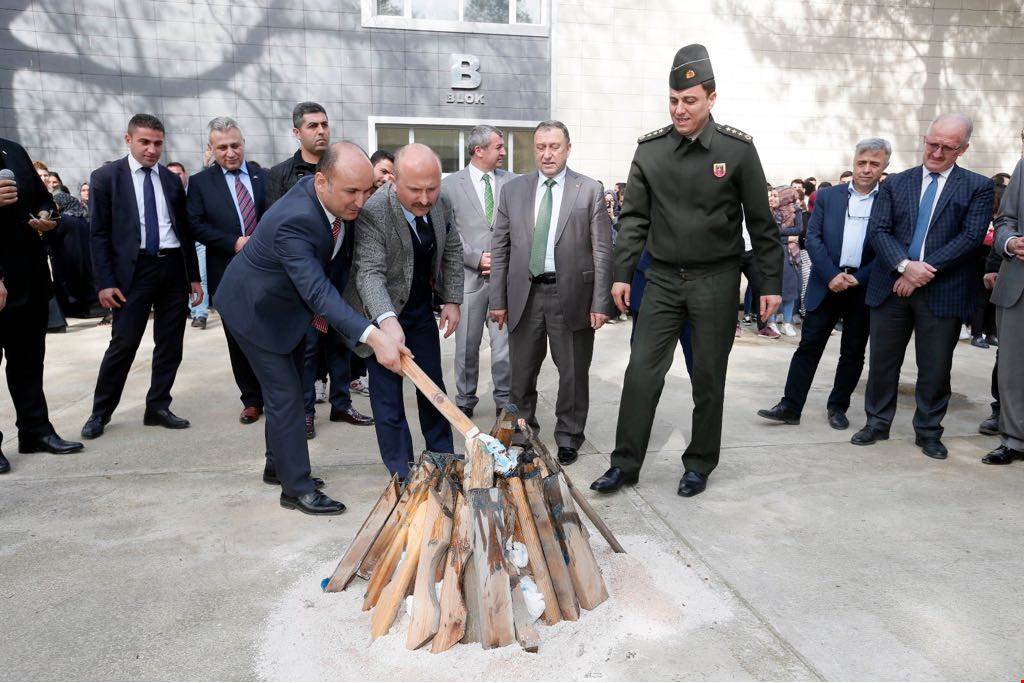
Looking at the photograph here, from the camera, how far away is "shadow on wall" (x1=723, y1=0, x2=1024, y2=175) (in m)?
12.9

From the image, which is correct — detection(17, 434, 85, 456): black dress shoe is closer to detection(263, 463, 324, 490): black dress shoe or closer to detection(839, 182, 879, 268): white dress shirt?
detection(263, 463, 324, 490): black dress shoe

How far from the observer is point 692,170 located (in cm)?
373

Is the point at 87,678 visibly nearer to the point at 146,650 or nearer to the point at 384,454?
the point at 146,650

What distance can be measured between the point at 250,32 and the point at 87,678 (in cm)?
1109

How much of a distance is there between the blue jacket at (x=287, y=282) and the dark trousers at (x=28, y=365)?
1590 millimetres

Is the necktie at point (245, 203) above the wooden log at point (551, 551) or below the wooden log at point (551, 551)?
above

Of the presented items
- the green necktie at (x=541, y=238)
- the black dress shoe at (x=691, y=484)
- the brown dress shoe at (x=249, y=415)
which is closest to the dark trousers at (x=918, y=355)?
the black dress shoe at (x=691, y=484)

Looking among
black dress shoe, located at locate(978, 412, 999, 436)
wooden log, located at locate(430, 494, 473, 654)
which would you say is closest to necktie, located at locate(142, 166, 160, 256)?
wooden log, located at locate(430, 494, 473, 654)

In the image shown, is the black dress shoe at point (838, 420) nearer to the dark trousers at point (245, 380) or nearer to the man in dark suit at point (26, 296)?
the dark trousers at point (245, 380)

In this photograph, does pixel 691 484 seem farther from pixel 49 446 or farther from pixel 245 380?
pixel 49 446

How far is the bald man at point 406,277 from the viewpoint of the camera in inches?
136

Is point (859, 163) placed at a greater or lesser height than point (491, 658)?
greater

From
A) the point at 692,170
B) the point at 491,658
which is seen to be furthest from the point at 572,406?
the point at 491,658

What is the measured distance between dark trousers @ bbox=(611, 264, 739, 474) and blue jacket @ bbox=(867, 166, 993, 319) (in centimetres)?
142
